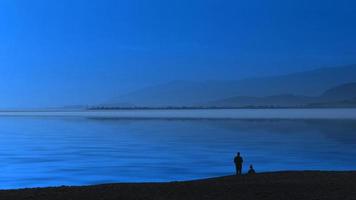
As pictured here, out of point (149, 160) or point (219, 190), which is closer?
point (219, 190)

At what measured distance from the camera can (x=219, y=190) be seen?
18.8m

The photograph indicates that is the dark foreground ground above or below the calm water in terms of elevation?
below

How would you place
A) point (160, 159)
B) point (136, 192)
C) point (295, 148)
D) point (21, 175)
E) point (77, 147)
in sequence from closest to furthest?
point (136, 192), point (21, 175), point (160, 159), point (295, 148), point (77, 147)

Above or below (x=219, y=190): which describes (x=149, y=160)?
above

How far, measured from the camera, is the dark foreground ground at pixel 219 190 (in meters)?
17.8

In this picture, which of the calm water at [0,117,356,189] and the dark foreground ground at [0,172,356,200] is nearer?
the dark foreground ground at [0,172,356,200]

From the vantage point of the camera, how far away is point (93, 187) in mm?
20250

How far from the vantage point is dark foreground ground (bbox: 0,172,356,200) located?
58.3 ft

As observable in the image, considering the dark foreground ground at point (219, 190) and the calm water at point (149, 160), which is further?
the calm water at point (149, 160)

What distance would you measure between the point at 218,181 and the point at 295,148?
89.4 ft

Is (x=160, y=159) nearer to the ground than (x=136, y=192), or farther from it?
farther from it

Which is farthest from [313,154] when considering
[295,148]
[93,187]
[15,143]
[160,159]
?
[15,143]

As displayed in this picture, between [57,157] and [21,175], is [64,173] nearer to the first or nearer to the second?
[21,175]

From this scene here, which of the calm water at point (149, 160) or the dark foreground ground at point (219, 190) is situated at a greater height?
the calm water at point (149, 160)
